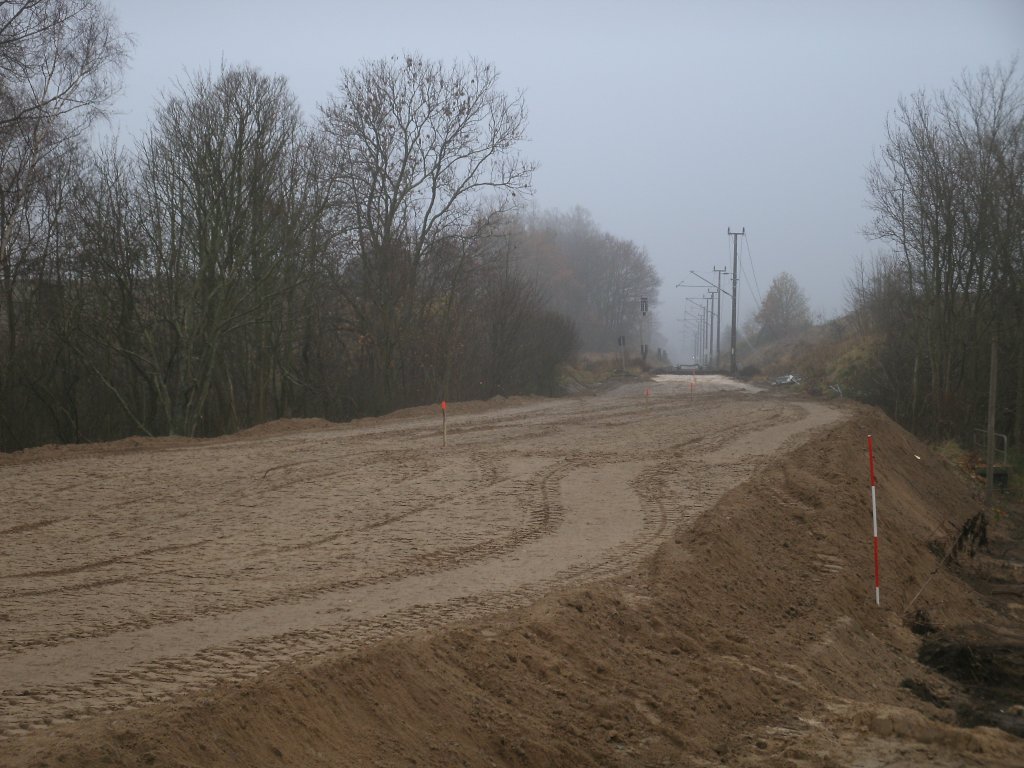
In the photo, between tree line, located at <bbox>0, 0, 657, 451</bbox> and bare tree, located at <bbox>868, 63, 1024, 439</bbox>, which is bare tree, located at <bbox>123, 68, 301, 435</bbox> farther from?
bare tree, located at <bbox>868, 63, 1024, 439</bbox>

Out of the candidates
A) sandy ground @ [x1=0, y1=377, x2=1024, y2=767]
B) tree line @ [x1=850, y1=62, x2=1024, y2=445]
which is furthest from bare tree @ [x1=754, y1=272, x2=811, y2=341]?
sandy ground @ [x1=0, y1=377, x2=1024, y2=767]

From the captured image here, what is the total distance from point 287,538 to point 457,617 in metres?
4.13

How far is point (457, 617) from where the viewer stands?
8258mm

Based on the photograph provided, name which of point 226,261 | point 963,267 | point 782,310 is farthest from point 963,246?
point 782,310

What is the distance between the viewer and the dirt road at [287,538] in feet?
23.2

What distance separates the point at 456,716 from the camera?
264 inches

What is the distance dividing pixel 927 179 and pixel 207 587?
3277 cm

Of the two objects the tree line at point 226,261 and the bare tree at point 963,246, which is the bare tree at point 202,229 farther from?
the bare tree at point 963,246

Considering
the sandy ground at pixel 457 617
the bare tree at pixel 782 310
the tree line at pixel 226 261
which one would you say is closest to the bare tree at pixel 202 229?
the tree line at pixel 226 261

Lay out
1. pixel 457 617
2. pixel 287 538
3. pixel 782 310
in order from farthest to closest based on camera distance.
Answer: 1. pixel 782 310
2. pixel 287 538
3. pixel 457 617

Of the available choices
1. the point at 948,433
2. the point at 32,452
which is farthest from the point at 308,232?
the point at 948,433

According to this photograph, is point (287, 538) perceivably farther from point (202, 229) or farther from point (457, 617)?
point (202, 229)

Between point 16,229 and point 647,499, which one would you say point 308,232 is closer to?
point 16,229

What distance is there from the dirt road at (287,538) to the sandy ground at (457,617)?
5 cm
